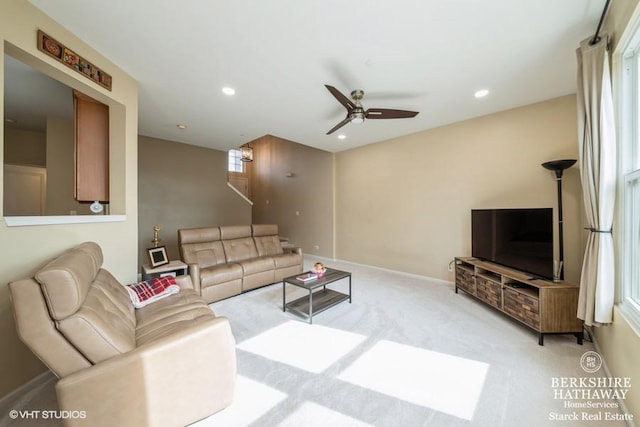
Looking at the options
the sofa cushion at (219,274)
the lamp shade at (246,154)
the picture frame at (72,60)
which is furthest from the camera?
the lamp shade at (246,154)

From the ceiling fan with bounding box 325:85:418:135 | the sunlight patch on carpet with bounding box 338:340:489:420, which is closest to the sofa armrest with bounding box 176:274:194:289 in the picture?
the sunlight patch on carpet with bounding box 338:340:489:420

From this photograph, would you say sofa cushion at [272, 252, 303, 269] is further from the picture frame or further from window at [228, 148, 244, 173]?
window at [228, 148, 244, 173]

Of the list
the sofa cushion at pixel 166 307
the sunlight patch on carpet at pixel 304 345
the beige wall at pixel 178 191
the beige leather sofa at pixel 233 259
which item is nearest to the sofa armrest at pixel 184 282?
the sofa cushion at pixel 166 307

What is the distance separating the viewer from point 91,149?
2.47 m

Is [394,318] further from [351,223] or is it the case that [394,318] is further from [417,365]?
[351,223]

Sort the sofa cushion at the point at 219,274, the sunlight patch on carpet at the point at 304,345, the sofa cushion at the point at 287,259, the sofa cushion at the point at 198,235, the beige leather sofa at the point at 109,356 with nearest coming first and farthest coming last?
1. the beige leather sofa at the point at 109,356
2. the sunlight patch on carpet at the point at 304,345
3. the sofa cushion at the point at 219,274
4. the sofa cushion at the point at 198,235
5. the sofa cushion at the point at 287,259

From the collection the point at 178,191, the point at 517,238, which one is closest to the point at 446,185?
the point at 517,238

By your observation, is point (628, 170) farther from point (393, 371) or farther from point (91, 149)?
point (91, 149)

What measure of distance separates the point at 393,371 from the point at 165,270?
2.80 m

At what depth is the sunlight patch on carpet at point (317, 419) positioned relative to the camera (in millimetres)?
1376

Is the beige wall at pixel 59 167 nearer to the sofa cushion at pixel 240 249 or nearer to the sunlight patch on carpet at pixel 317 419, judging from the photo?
the sofa cushion at pixel 240 249

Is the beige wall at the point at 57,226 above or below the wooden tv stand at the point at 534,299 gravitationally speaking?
above

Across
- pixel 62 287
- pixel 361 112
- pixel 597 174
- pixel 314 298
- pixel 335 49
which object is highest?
pixel 335 49

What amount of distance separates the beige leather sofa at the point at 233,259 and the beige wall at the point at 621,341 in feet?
11.9
